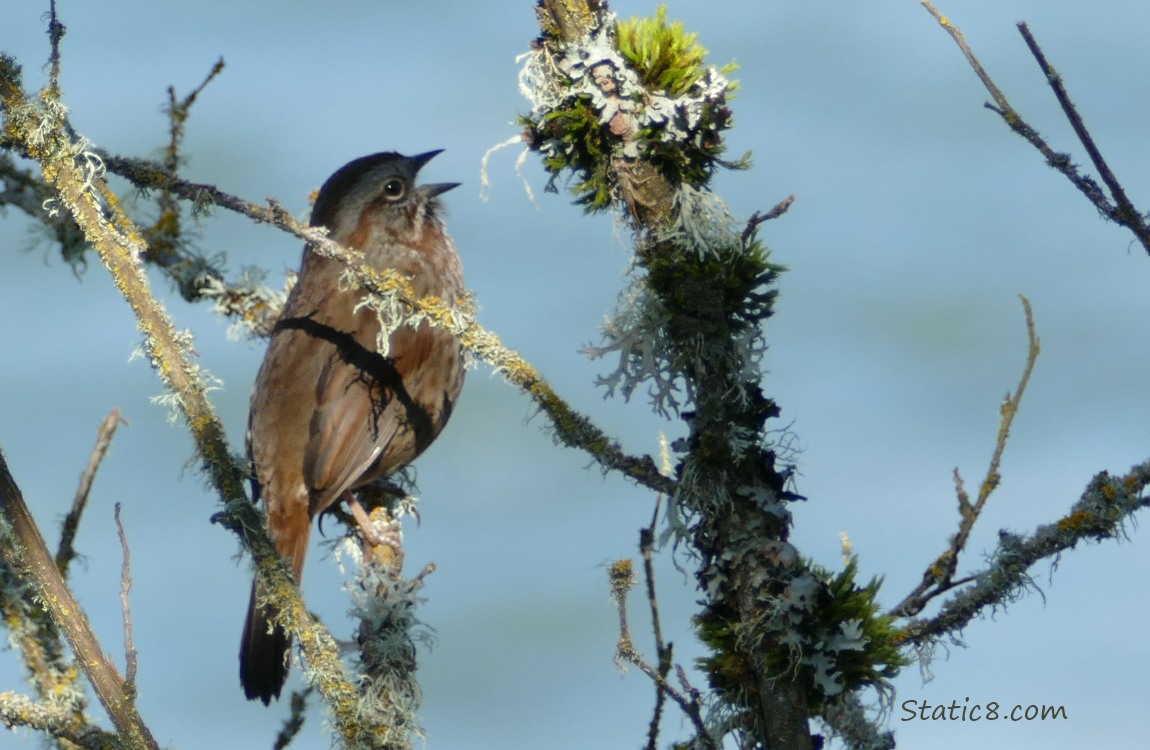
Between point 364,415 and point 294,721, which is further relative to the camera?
point 364,415

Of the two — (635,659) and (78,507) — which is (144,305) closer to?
(78,507)

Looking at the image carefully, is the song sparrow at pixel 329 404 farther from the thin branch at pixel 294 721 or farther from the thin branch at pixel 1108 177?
the thin branch at pixel 1108 177

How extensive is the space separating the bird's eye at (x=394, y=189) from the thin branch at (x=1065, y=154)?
11.8 ft

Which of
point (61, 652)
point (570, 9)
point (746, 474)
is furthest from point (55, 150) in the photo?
point (746, 474)

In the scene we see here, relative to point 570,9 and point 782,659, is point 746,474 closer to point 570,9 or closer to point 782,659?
point 782,659

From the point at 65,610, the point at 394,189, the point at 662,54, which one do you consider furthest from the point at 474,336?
the point at 394,189

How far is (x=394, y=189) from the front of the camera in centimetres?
595

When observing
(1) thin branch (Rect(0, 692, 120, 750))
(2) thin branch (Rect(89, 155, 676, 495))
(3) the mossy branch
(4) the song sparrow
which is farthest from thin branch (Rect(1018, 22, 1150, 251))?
(4) the song sparrow

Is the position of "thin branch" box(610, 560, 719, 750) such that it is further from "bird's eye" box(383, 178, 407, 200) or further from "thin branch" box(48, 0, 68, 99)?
"bird's eye" box(383, 178, 407, 200)

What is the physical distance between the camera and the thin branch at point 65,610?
243 centimetres

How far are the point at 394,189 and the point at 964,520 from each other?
365 cm

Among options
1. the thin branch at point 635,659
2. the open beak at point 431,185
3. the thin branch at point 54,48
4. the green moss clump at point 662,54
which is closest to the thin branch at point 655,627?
the thin branch at point 635,659

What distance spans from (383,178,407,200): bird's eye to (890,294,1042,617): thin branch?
3.45m

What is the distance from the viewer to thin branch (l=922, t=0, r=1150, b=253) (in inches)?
88.0
